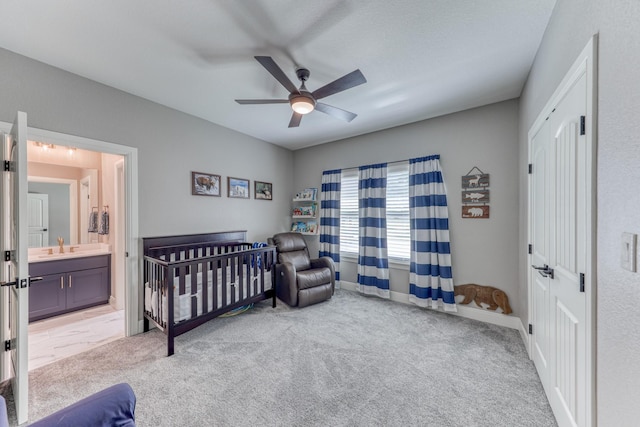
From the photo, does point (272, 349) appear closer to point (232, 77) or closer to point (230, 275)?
point (230, 275)

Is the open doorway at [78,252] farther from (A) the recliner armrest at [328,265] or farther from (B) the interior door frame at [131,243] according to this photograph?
(A) the recliner armrest at [328,265]

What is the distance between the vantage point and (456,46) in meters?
2.01

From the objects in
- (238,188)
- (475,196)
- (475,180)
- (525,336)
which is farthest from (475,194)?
(238,188)

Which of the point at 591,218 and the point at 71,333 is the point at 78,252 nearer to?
the point at 71,333

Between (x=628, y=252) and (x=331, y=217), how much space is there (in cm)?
364

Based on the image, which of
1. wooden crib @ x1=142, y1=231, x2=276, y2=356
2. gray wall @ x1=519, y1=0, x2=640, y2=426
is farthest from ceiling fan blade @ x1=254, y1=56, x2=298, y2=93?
wooden crib @ x1=142, y1=231, x2=276, y2=356

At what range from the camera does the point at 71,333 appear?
284 centimetres

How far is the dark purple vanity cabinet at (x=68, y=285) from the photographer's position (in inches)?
123

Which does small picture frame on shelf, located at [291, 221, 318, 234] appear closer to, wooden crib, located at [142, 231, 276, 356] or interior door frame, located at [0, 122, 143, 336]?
wooden crib, located at [142, 231, 276, 356]

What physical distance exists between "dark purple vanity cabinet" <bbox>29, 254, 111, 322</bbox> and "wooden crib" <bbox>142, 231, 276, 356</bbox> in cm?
141

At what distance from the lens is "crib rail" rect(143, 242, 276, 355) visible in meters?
2.48

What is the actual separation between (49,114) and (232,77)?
1643mm

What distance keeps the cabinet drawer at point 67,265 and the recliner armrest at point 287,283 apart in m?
2.55

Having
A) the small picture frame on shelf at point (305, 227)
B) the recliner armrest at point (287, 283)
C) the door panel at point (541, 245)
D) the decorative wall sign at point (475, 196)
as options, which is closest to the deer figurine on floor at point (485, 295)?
the door panel at point (541, 245)
